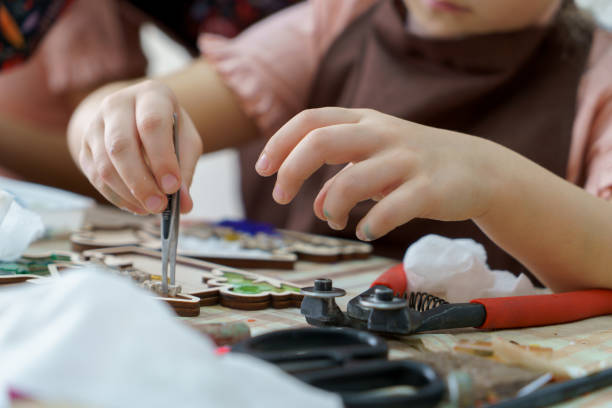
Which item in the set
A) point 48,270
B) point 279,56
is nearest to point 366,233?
point 48,270

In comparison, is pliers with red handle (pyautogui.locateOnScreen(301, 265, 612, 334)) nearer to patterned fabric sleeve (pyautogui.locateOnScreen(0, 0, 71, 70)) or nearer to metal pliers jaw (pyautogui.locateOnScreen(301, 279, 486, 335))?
metal pliers jaw (pyautogui.locateOnScreen(301, 279, 486, 335))

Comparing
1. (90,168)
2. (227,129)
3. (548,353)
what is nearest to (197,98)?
(227,129)

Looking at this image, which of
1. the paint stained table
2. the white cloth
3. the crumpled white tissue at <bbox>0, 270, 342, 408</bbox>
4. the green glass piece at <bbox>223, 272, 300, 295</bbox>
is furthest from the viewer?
the white cloth

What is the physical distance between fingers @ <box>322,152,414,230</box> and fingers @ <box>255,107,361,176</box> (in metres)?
0.04

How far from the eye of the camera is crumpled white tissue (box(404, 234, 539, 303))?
415 millimetres

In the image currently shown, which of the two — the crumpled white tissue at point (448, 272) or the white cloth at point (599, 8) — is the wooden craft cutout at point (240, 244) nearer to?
the crumpled white tissue at point (448, 272)

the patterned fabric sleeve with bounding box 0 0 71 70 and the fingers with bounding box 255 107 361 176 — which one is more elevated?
the patterned fabric sleeve with bounding box 0 0 71 70

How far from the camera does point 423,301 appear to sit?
38cm

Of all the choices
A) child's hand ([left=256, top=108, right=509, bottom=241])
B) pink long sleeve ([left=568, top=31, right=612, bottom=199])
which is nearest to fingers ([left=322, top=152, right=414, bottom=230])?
child's hand ([left=256, top=108, right=509, bottom=241])

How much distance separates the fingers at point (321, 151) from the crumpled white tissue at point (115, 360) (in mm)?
171

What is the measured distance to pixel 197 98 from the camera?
88 centimetres

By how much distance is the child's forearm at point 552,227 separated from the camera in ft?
1.40

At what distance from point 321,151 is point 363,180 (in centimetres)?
3

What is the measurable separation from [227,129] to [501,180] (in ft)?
1.91
